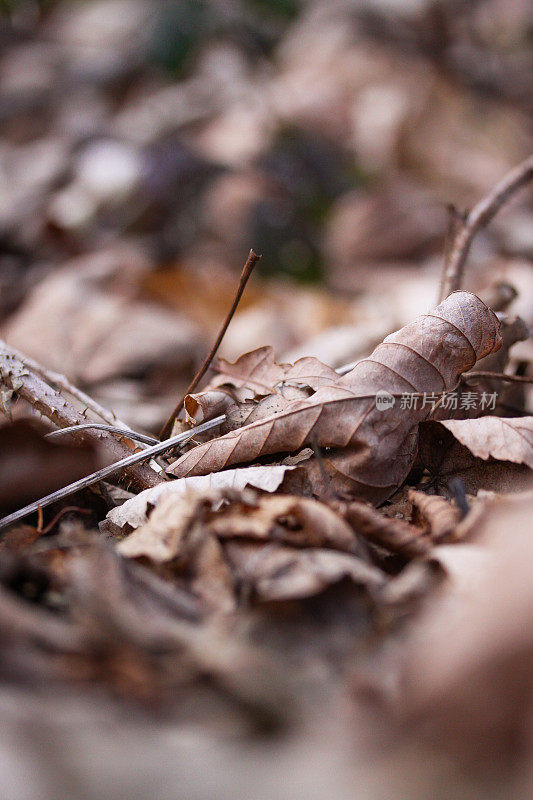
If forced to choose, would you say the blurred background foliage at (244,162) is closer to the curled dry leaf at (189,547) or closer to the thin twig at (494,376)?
the thin twig at (494,376)

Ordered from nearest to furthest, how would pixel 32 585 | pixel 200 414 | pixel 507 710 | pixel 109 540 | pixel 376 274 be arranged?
1. pixel 507 710
2. pixel 32 585
3. pixel 109 540
4. pixel 200 414
5. pixel 376 274

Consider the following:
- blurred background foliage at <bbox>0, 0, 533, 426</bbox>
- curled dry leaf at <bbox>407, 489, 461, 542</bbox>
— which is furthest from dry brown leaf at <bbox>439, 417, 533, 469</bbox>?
blurred background foliage at <bbox>0, 0, 533, 426</bbox>

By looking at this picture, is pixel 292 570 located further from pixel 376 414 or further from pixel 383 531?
pixel 376 414

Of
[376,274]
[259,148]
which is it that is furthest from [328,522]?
[259,148]

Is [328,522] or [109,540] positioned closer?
[328,522]

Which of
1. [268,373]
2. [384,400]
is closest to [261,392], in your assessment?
[268,373]

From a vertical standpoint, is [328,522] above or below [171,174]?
below

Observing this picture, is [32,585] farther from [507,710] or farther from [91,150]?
[91,150]
